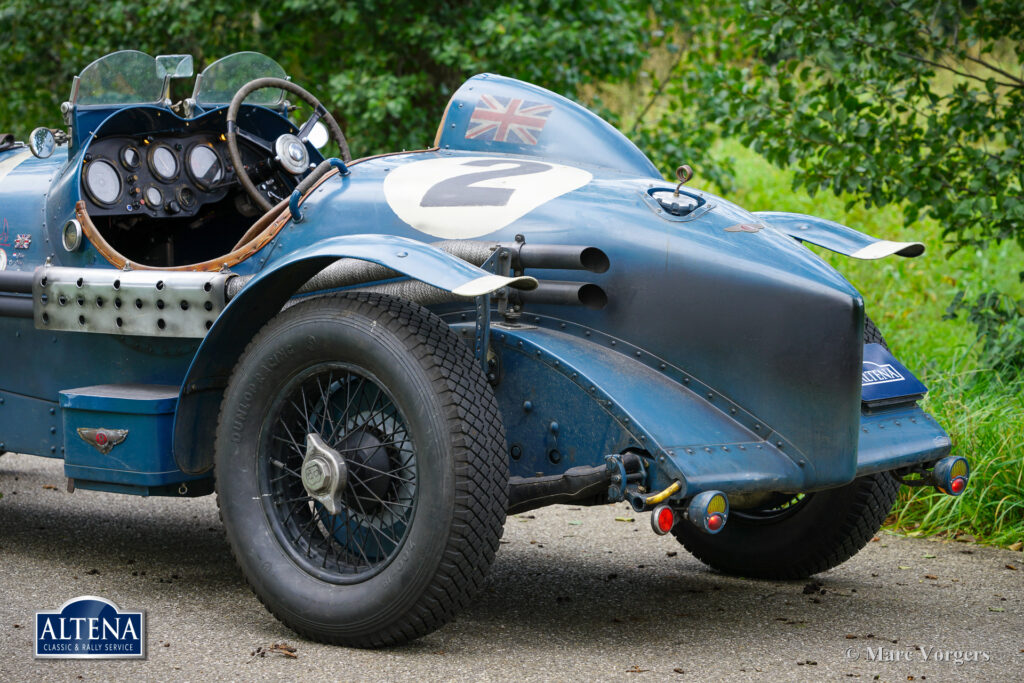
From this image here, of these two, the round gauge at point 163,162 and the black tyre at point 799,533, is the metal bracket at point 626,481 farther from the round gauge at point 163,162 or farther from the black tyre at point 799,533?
the round gauge at point 163,162

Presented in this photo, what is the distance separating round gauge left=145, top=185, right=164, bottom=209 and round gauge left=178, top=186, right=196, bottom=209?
0.26 ft

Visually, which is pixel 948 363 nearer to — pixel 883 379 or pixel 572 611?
pixel 883 379

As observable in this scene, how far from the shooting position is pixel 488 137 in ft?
13.6

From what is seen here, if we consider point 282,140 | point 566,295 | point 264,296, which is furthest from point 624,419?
point 282,140

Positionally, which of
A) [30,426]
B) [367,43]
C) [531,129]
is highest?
[367,43]

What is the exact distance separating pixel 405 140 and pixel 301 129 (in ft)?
13.5

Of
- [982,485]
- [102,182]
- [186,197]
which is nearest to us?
[102,182]

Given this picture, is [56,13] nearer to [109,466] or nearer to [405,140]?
[405,140]

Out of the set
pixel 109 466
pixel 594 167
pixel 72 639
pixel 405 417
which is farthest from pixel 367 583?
pixel 594 167

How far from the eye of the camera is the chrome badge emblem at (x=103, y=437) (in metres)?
3.88

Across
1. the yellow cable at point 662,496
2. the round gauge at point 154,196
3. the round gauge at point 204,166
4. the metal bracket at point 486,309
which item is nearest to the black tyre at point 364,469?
the metal bracket at point 486,309

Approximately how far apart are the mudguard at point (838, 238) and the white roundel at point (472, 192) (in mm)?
743

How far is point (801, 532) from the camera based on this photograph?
4133 mm

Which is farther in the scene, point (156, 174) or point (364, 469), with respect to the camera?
point (156, 174)
